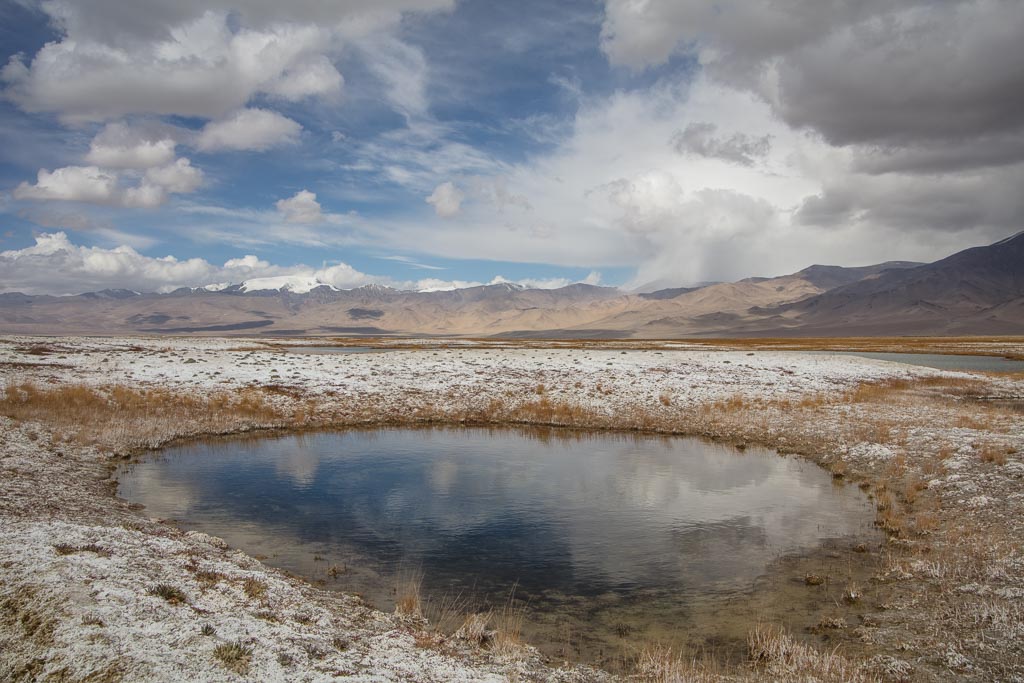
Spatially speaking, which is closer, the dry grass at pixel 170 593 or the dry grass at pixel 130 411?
the dry grass at pixel 170 593

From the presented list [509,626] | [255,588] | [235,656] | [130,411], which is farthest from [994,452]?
[130,411]

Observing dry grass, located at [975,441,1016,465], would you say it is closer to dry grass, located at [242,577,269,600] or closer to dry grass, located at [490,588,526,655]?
dry grass, located at [490,588,526,655]

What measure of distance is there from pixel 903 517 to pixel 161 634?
19.3 m

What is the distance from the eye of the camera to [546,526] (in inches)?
695

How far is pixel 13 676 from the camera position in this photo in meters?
7.15

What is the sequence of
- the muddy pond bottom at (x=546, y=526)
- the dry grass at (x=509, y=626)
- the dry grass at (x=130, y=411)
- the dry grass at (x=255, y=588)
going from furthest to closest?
1. the dry grass at (x=130, y=411)
2. the muddy pond bottom at (x=546, y=526)
3. the dry grass at (x=255, y=588)
4. the dry grass at (x=509, y=626)

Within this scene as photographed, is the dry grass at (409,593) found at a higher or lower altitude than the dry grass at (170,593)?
lower

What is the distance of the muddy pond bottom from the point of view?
1242 centimetres

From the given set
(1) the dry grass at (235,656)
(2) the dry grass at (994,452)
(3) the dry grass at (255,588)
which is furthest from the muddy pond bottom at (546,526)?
(2) the dry grass at (994,452)

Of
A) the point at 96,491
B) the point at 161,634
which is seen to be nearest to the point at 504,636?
the point at 161,634

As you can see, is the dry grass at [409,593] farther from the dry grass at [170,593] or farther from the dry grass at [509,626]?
the dry grass at [170,593]

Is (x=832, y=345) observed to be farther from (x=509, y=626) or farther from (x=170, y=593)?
(x=170, y=593)

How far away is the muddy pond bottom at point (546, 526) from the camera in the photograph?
12.4 meters

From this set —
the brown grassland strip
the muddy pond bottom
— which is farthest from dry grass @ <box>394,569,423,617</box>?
the brown grassland strip
